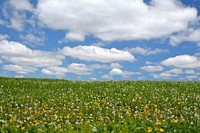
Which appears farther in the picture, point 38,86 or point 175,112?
point 38,86

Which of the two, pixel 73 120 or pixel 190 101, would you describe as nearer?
pixel 73 120

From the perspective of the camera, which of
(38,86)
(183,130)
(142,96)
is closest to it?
(183,130)

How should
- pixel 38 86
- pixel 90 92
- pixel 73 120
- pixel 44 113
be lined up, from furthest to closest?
pixel 38 86 < pixel 90 92 < pixel 44 113 < pixel 73 120

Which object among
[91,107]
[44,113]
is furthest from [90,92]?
[44,113]

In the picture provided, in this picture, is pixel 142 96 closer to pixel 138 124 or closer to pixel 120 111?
pixel 120 111

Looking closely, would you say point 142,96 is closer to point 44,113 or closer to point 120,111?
point 120,111

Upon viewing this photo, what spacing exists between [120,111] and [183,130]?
596 cm

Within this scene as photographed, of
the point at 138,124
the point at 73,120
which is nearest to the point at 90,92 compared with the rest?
the point at 73,120

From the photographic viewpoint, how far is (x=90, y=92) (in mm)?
22703

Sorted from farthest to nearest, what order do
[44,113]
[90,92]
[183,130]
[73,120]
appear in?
1. [90,92]
2. [44,113]
3. [73,120]
4. [183,130]

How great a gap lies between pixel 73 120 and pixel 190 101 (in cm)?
801

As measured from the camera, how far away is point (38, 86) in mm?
27609

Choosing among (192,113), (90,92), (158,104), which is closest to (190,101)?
(158,104)

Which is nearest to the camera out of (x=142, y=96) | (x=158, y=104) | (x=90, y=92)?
(x=158, y=104)
